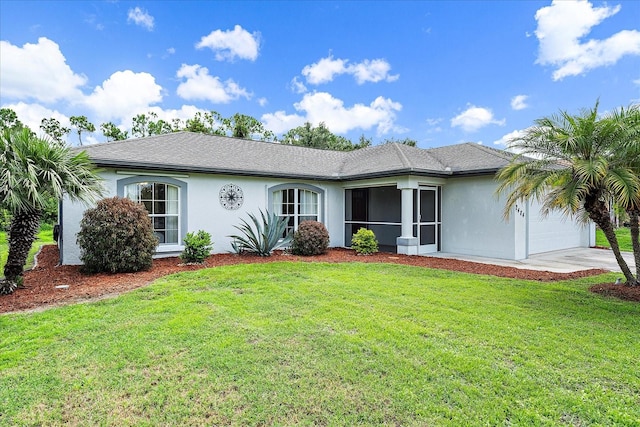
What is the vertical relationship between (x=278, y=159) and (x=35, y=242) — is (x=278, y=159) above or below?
above

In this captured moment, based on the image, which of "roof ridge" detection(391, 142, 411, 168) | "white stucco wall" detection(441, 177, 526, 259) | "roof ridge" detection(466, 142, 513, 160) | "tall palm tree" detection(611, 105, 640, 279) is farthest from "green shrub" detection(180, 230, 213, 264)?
"roof ridge" detection(466, 142, 513, 160)

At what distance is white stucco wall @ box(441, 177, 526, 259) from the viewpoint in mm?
11562

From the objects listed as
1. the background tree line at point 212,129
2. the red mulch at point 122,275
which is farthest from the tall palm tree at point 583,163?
the background tree line at point 212,129

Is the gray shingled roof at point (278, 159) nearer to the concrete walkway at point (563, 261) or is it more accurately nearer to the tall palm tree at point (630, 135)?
the concrete walkway at point (563, 261)

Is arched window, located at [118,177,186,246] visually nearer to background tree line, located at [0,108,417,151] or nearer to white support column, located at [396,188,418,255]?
white support column, located at [396,188,418,255]

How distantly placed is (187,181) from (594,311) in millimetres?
10802

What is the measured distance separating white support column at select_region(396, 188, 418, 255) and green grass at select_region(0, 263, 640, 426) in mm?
5730

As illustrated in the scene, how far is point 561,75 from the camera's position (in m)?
16.0

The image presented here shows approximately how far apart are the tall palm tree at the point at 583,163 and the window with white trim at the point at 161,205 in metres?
9.52

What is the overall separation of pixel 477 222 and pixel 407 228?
8.04 feet

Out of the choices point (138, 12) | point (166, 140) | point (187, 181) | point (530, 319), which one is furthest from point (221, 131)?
point (530, 319)

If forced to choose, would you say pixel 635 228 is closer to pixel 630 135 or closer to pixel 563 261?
pixel 630 135

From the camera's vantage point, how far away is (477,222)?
12344mm

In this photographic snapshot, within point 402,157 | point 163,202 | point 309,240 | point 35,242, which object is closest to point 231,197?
point 163,202
